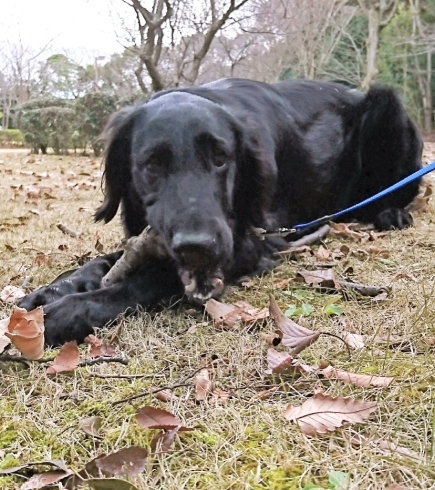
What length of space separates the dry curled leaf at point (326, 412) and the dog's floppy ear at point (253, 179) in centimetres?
135

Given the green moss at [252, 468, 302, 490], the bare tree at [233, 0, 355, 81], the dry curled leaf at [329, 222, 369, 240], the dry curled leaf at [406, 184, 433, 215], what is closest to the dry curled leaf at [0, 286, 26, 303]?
the green moss at [252, 468, 302, 490]

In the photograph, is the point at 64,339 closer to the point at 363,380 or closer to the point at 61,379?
the point at 61,379

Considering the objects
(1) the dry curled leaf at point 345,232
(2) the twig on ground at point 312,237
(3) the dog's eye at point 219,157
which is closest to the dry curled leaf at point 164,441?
(3) the dog's eye at point 219,157

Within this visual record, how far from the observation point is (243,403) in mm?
1382

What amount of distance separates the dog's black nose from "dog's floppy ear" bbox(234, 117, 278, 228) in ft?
2.04

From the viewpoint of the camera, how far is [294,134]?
331 centimetres

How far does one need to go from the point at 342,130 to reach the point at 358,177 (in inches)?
12.1

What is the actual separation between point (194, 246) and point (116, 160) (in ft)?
3.08

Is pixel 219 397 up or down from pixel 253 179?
down

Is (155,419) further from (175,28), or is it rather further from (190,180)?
(175,28)

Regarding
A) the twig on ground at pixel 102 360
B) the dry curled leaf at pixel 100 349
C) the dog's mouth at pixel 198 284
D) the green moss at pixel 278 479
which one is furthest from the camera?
the dog's mouth at pixel 198 284

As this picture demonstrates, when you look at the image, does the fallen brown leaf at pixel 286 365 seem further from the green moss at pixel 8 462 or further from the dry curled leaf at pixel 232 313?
the green moss at pixel 8 462

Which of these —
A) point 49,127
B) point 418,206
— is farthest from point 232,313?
point 49,127

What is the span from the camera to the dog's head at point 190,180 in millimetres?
2016
